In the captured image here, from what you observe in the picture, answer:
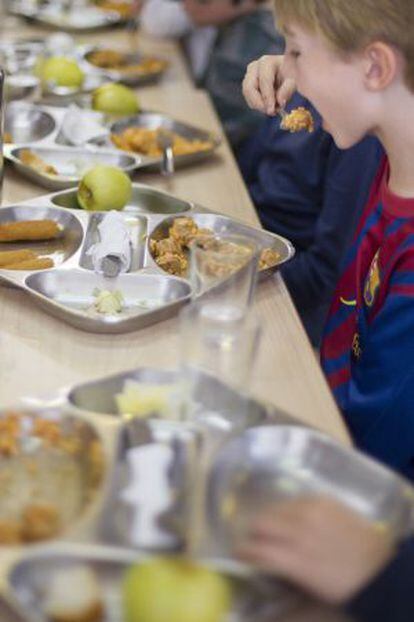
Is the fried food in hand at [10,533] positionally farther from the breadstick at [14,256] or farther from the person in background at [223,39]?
the person in background at [223,39]

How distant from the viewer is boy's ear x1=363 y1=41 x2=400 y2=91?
1.35m

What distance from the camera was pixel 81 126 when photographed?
215 cm

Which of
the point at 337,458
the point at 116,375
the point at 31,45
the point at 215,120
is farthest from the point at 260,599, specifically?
the point at 31,45

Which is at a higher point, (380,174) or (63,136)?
(380,174)

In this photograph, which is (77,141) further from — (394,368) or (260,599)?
(260,599)

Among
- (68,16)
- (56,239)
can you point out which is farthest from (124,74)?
(56,239)

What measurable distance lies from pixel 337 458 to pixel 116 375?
28 cm

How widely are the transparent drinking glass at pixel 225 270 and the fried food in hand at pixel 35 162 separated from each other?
52 centimetres

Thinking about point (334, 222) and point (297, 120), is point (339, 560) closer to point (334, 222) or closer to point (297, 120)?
point (297, 120)

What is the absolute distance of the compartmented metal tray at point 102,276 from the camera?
1.37m

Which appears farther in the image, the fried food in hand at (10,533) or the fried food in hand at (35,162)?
the fried food in hand at (35,162)

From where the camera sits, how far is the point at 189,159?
2041 millimetres

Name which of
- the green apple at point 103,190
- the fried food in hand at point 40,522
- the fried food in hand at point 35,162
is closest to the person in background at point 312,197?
the green apple at point 103,190

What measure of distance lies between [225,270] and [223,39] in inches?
73.5
